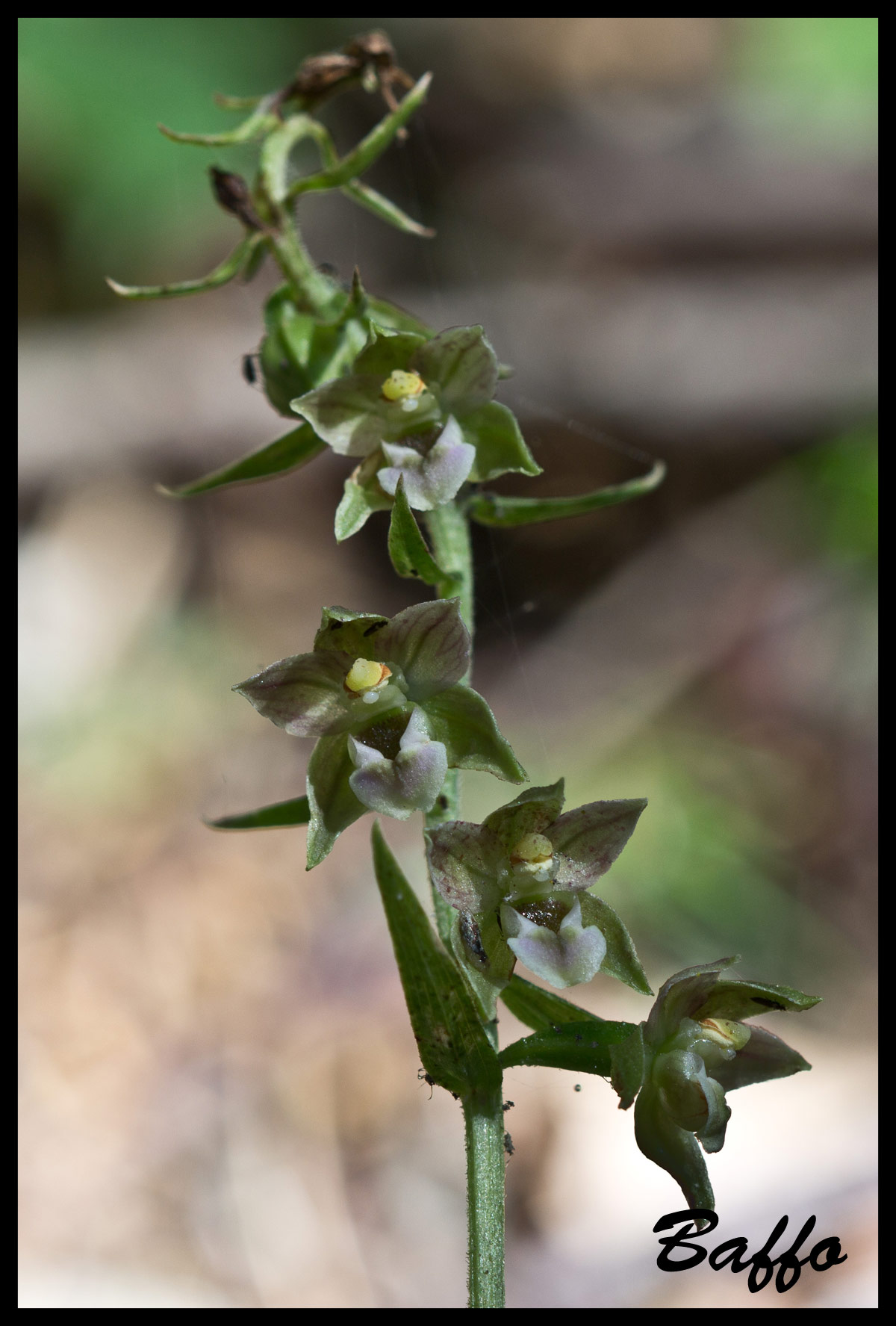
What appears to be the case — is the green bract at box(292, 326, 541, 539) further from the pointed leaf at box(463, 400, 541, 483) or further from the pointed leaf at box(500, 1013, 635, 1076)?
the pointed leaf at box(500, 1013, 635, 1076)

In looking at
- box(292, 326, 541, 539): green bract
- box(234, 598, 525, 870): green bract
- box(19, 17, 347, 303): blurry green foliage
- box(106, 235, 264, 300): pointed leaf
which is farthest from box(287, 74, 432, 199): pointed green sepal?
box(19, 17, 347, 303): blurry green foliage

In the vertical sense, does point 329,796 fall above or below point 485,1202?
above

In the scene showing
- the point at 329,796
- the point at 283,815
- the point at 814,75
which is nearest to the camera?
the point at 329,796

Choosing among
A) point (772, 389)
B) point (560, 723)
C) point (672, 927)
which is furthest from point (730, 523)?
point (672, 927)

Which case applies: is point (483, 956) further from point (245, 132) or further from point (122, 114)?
point (122, 114)

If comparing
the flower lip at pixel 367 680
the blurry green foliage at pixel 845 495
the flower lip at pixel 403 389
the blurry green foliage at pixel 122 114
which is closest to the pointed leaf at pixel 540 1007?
the flower lip at pixel 367 680

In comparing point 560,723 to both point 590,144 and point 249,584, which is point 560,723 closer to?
point 249,584

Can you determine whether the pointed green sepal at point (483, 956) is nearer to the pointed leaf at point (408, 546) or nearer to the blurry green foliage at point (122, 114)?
the pointed leaf at point (408, 546)

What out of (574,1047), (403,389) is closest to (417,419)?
(403,389)
